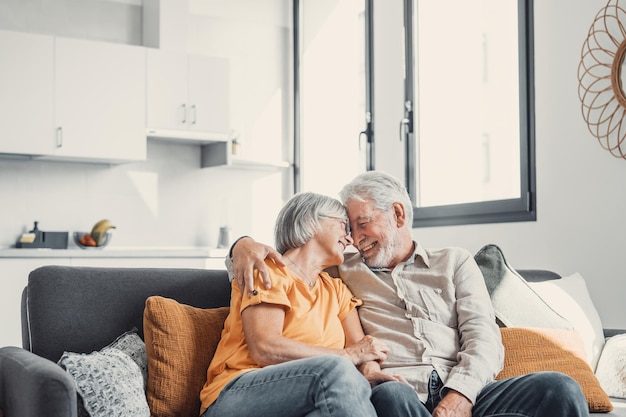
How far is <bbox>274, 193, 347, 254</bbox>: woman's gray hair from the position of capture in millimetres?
2557

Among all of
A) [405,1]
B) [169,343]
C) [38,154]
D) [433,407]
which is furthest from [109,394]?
[405,1]

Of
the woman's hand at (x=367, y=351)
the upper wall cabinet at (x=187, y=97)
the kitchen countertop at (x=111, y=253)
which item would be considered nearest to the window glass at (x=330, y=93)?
the upper wall cabinet at (x=187, y=97)

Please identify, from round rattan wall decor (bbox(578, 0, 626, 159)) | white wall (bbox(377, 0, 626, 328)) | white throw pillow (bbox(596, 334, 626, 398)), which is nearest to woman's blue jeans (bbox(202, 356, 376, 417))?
white throw pillow (bbox(596, 334, 626, 398))

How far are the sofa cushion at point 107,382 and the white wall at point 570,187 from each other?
2139mm

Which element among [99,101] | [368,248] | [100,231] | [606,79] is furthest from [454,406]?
[99,101]

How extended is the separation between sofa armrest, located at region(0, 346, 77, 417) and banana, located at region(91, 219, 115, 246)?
3.29 m

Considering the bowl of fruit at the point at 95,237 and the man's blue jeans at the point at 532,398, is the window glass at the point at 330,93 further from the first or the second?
the man's blue jeans at the point at 532,398

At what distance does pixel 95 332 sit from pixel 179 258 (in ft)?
9.74

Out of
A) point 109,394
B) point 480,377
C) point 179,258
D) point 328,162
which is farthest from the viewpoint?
point 328,162

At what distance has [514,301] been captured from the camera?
110 inches

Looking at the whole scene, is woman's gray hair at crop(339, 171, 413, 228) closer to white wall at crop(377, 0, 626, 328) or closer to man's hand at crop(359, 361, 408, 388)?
man's hand at crop(359, 361, 408, 388)

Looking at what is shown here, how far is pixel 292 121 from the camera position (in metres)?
6.50

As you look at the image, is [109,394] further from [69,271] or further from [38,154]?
[38,154]

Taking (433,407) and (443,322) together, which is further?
(443,322)
